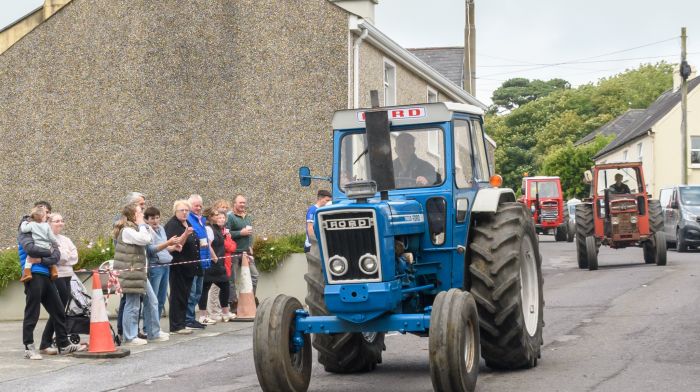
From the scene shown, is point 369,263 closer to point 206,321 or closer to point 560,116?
point 206,321

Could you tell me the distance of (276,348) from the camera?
8.95 meters

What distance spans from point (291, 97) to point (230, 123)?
1473 millimetres

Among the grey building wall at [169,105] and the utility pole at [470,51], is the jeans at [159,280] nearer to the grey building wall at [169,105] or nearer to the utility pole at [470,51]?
the grey building wall at [169,105]

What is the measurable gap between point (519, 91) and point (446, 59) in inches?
2588

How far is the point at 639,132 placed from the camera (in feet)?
209

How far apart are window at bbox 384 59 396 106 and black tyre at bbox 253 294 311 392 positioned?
18.5 metres

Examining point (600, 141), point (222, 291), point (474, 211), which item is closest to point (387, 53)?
point (222, 291)

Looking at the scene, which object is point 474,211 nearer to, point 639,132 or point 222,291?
point 222,291

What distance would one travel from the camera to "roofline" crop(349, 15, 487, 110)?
24250 millimetres

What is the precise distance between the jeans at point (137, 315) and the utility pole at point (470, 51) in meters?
23.1

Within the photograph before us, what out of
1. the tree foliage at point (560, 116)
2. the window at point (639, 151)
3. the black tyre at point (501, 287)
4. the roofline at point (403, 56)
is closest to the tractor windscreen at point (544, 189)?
the roofline at point (403, 56)

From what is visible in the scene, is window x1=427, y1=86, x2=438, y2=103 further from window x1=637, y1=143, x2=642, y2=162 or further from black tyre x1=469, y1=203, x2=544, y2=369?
window x1=637, y1=143, x2=642, y2=162

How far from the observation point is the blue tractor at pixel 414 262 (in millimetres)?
9008

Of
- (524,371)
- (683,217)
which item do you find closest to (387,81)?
(683,217)
